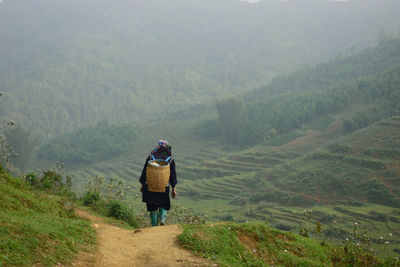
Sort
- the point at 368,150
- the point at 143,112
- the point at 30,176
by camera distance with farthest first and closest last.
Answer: the point at 143,112 < the point at 368,150 < the point at 30,176

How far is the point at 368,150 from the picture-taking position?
24.2 m

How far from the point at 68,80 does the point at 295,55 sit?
7194 centimetres

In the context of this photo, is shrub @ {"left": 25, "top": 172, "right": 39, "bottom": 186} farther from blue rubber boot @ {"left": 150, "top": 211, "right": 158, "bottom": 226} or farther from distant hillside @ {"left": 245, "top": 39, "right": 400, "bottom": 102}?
distant hillside @ {"left": 245, "top": 39, "right": 400, "bottom": 102}

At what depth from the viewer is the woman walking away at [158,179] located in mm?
5375

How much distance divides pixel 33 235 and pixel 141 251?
4.00ft

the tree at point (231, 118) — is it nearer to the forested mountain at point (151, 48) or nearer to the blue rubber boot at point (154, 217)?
the forested mountain at point (151, 48)

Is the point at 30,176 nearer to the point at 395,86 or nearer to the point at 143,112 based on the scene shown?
the point at 395,86

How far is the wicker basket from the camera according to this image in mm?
5355

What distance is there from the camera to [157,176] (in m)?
5.36

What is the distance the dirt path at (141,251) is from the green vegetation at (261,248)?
0.19 m

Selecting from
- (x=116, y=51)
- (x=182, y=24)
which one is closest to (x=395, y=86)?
(x=116, y=51)

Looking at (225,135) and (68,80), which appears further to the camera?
(68,80)

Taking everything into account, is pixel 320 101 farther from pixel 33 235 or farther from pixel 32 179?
pixel 33 235

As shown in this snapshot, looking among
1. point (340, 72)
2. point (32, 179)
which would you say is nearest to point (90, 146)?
point (340, 72)
